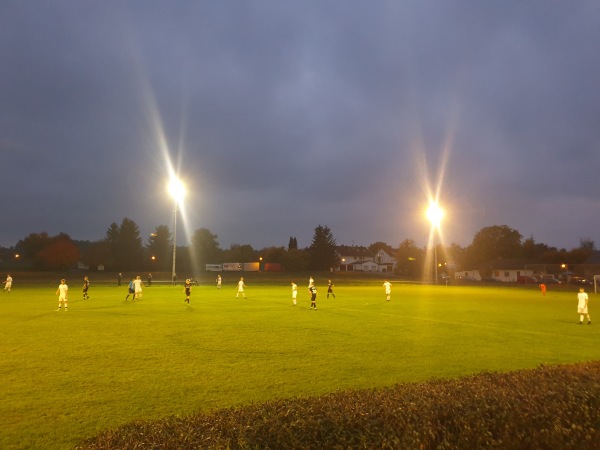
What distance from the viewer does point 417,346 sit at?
49.1ft

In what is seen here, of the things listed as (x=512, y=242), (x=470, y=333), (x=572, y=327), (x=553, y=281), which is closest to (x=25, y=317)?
(x=470, y=333)

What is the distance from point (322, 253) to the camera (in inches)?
4601

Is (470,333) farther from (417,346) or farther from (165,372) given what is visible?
(165,372)

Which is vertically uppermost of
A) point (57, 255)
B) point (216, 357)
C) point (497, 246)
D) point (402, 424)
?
point (497, 246)

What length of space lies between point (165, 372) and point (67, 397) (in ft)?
8.40

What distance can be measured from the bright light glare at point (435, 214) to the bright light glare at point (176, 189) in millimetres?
35286

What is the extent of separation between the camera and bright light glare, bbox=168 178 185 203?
54.8 metres

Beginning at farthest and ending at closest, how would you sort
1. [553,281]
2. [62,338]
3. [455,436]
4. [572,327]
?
[553,281], [572,327], [62,338], [455,436]

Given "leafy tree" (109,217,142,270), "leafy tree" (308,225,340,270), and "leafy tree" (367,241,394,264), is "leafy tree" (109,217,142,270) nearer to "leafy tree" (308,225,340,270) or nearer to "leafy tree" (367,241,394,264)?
"leafy tree" (308,225,340,270)

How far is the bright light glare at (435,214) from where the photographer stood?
65500mm

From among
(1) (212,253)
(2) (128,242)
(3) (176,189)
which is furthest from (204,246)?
(3) (176,189)

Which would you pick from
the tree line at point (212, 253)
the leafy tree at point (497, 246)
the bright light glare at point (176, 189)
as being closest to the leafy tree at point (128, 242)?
the tree line at point (212, 253)

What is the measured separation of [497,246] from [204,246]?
84.7 metres

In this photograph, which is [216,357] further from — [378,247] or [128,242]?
[378,247]
